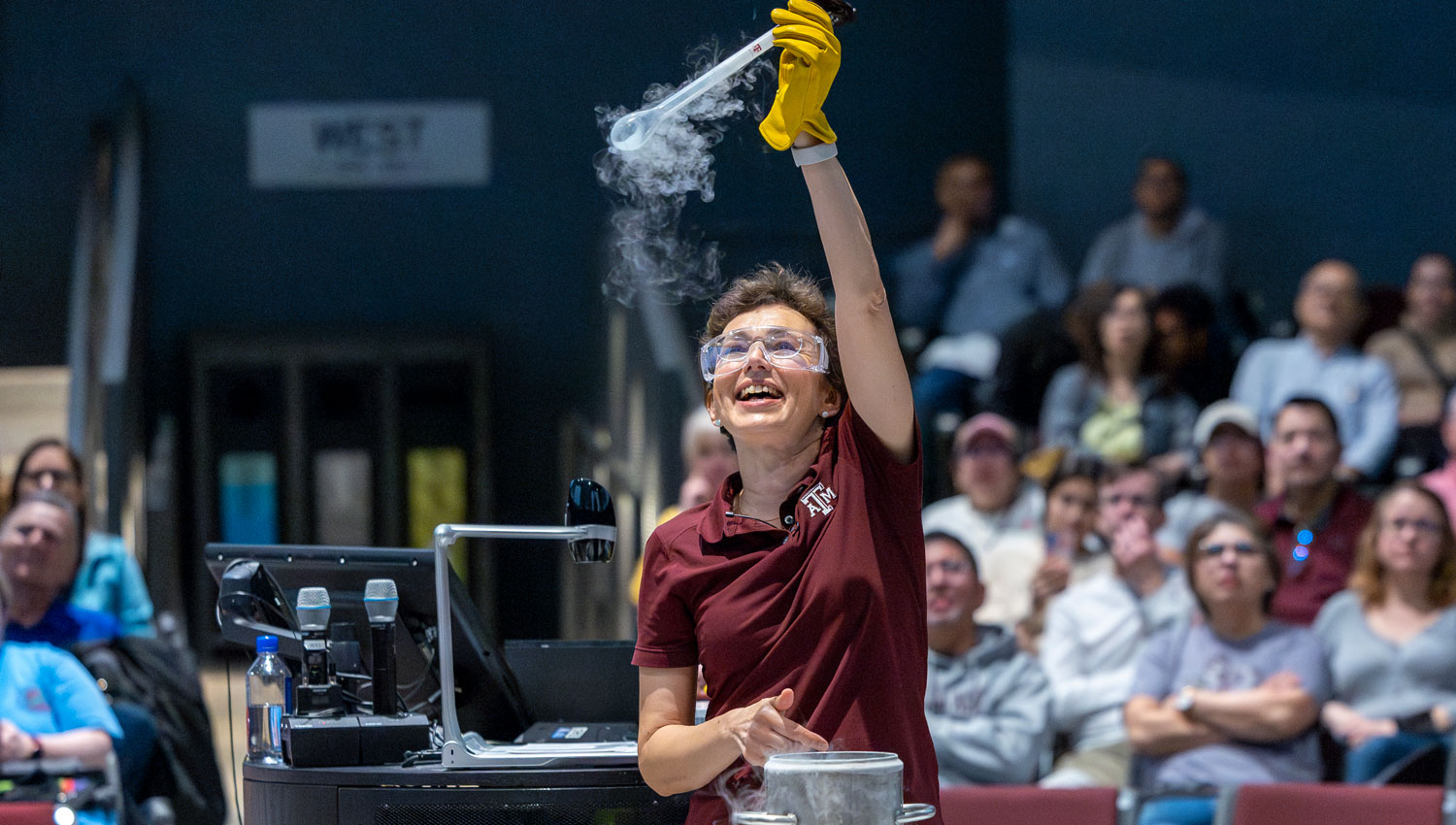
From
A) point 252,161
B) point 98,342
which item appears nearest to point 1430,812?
point 98,342

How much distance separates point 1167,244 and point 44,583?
423 centimetres

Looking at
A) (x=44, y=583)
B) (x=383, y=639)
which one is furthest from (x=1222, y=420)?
(x=383, y=639)

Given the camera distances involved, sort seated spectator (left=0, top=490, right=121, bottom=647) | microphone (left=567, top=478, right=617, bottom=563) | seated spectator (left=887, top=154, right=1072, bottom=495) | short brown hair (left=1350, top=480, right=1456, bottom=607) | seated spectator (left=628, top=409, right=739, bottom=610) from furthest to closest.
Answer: seated spectator (left=887, top=154, right=1072, bottom=495)
seated spectator (left=628, top=409, right=739, bottom=610)
short brown hair (left=1350, top=480, right=1456, bottom=607)
seated spectator (left=0, top=490, right=121, bottom=647)
microphone (left=567, top=478, right=617, bottom=563)

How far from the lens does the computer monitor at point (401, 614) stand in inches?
102

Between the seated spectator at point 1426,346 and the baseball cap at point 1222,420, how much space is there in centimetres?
51

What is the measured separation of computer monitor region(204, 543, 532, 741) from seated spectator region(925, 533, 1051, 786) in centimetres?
192

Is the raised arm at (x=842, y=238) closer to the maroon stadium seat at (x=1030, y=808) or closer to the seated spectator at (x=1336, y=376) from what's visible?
the maroon stadium seat at (x=1030, y=808)

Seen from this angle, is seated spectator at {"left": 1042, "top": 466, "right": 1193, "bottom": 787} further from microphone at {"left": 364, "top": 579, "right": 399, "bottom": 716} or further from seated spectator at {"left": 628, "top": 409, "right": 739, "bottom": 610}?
microphone at {"left": 364, "top": 579, "right": 399, "bottom": 716}

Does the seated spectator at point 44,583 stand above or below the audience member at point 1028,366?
below

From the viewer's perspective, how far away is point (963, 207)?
684cm

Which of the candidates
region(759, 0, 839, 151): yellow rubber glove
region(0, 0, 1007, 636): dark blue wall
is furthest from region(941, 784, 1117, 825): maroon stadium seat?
region(0, 0, 1007, 636): dark blue wall

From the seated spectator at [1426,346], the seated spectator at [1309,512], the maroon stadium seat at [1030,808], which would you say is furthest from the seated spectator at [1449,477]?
the maroon stadium seat at [1030,808]

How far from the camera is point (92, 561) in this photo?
196 inches

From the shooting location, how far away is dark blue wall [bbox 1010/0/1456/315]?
7145mm
